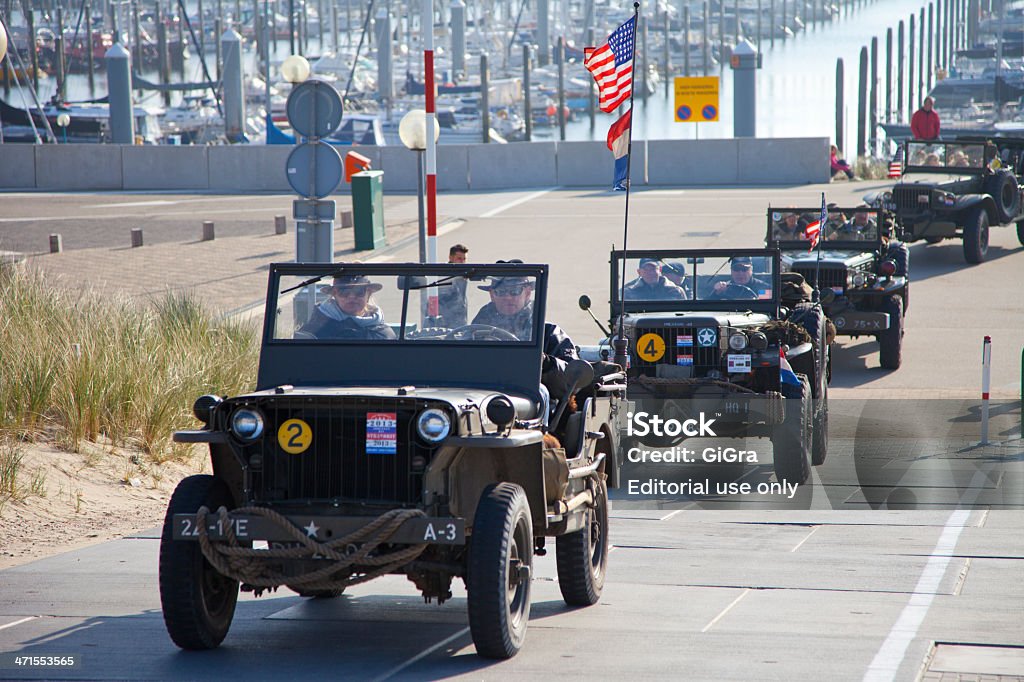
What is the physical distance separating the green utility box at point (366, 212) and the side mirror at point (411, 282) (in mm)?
18147

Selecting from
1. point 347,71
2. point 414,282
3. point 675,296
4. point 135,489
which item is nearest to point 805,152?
point 675,296

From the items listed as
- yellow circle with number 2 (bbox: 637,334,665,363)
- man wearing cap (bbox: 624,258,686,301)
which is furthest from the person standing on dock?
yellow circle with number 2 (bbox: 637,334,665,363)

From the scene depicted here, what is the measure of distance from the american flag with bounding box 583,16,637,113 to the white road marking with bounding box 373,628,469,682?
22.0ft

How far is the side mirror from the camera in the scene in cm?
712

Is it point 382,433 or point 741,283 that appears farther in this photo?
point 741,283

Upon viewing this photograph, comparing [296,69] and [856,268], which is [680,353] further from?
[296,69]

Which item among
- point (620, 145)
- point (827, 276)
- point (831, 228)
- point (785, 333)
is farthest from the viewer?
point (831, 228)

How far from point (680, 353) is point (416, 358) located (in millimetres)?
5054

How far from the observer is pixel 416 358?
695 cm

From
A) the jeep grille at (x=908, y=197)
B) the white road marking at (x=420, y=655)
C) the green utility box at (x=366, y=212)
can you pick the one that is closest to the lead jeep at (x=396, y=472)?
the white road marking at (x=420, y=655)

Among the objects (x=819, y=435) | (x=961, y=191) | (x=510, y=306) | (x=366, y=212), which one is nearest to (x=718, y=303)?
(x=819, y=435)

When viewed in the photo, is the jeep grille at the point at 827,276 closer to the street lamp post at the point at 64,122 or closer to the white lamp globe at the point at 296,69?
the white lamp globe at the point at 296,69

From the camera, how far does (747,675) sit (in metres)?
5.80

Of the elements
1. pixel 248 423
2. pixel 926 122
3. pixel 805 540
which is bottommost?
pixel 805 540
